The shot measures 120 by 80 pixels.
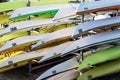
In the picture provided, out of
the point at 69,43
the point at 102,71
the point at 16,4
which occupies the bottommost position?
the point at 102,71

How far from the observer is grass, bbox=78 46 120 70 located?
4.17 meters

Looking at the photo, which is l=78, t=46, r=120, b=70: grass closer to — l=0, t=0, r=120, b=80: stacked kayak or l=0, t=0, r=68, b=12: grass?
l=0, t=0, r=120, b=80: stacked kayak

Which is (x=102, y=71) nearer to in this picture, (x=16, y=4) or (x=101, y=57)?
(x=101, y=57)

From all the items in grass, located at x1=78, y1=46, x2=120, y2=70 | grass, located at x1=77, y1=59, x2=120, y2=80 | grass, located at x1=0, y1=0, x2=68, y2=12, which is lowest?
grass, located at x1=77, y1=59, x2=120, y2=80

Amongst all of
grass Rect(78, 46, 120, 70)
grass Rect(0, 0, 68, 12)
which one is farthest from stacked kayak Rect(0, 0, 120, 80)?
grass Rect(0, 0, 68, 12)

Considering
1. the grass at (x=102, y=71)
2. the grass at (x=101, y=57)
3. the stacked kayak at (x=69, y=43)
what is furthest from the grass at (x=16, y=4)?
the grass at (x=102, y=71)

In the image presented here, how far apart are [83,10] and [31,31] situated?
6.20 feet

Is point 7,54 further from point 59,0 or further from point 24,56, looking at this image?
point 59,0

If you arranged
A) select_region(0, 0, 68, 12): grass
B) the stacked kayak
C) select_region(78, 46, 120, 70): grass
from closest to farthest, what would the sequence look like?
select_region(78, 46, 120, 70): grass → the stacked kayak → select_region(0, 0, 68, 12): grass

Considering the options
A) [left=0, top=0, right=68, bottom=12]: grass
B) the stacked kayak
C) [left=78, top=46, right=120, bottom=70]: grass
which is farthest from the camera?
[left=0, top=0, right=68, bottom=12]: grass

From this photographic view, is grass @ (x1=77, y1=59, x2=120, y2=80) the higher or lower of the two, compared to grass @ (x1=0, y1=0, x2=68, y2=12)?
lower

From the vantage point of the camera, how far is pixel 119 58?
14.7 ft

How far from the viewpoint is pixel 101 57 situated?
13.9ft

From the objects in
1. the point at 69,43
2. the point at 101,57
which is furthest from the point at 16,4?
the point at 101,57
